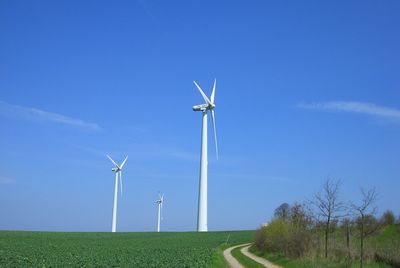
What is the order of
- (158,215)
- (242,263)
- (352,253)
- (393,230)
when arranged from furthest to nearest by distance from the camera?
(158,215), (393,230), (242,263), (352,253)

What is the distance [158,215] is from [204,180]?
4455cm

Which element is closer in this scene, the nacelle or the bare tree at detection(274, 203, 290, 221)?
the bare tree at detection(274, 203, 290, 221)

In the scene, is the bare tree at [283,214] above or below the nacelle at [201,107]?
below

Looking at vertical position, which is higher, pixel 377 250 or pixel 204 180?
pixel 204 180

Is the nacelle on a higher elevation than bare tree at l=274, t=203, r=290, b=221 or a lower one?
higher

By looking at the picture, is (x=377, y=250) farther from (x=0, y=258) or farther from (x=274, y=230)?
Answer: (x=0, y=258)

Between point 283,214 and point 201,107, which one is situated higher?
point 201,107

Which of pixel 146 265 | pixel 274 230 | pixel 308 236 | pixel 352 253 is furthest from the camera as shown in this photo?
pixel 274 230

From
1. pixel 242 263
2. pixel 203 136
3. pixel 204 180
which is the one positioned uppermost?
pixel 203 136

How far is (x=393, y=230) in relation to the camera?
67375 mm

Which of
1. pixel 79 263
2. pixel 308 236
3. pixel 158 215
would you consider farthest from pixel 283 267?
pixel 158 215

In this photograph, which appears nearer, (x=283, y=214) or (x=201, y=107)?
(x=283, y=214)

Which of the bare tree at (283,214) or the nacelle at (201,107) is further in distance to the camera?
the nacelle at (201,107)

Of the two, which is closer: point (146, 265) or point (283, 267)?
point (146, 265)
